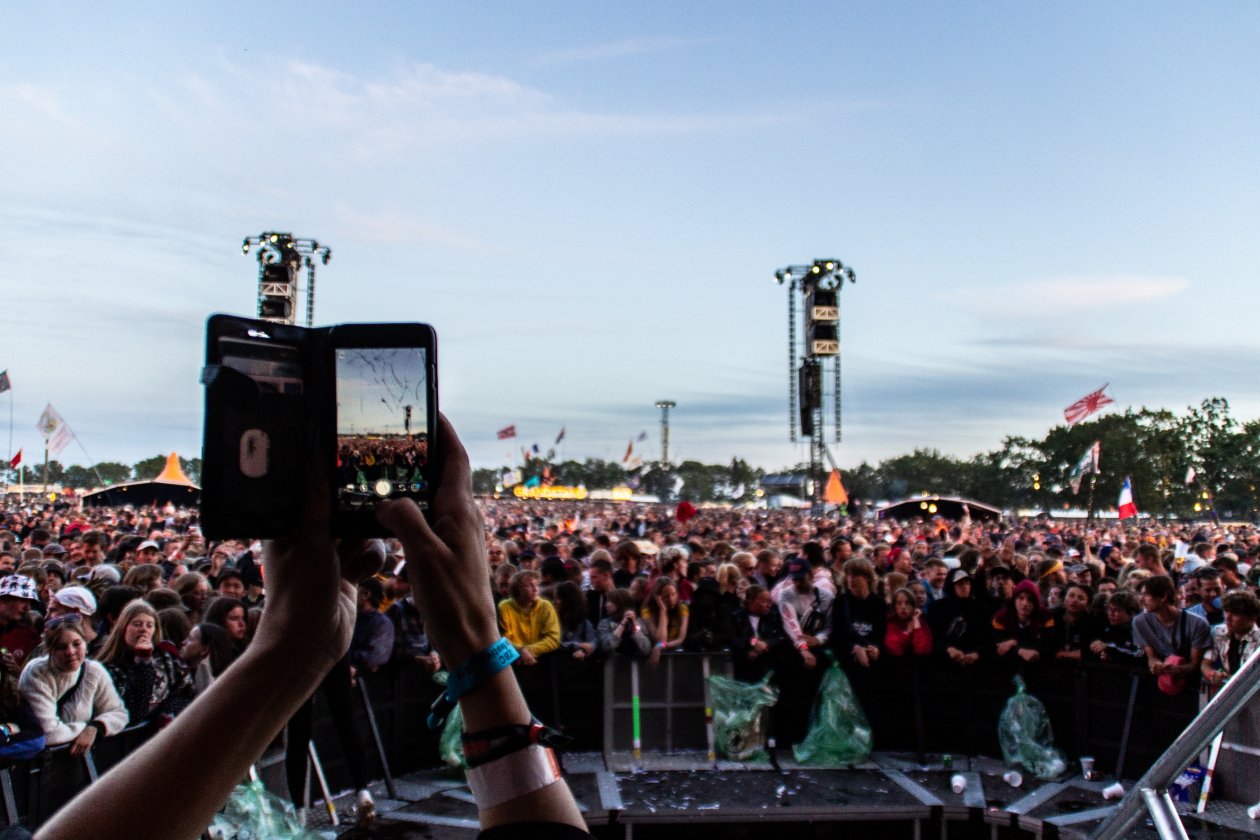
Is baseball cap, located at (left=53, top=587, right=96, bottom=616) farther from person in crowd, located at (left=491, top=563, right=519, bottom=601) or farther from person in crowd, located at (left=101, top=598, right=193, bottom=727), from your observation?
person in crowd, located at (left=491, top=563, right=519, bottom=601)

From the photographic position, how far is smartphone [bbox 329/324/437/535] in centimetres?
130

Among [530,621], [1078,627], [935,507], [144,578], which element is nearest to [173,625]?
[144,578]

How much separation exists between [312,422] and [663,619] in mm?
8582

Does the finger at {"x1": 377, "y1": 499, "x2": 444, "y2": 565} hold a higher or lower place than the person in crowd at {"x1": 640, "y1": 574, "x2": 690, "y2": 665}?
higher

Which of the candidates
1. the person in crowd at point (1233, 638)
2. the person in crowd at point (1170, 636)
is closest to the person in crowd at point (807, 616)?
the person in crowd at point (1170, 636)

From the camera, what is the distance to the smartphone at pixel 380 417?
4.26ft

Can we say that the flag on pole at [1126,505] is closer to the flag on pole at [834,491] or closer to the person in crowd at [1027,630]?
the flag on pole at [834,491]

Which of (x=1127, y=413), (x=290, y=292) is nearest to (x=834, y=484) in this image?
(x=290, y=292)

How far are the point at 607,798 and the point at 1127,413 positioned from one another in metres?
97.0

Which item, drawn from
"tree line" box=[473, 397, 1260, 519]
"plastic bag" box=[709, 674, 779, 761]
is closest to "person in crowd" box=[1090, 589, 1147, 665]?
"plastic bag" box=[709, 674, 779, 761]

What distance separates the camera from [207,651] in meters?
6.53

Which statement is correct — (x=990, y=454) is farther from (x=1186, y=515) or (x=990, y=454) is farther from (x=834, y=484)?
(x=834, y=484)

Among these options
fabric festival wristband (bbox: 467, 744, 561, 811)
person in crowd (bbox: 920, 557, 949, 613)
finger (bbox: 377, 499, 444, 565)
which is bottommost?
person in crowd (bbox: 920, 557, 949, 613)

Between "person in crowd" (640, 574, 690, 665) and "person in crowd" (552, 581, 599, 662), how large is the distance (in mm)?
543
